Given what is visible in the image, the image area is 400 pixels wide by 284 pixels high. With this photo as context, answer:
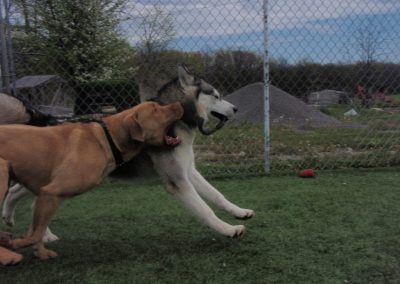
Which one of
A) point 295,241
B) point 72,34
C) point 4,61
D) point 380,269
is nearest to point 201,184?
point 295,241

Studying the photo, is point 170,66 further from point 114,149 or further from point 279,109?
point 279,109

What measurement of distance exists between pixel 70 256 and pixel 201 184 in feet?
3.49

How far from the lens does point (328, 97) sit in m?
8.90

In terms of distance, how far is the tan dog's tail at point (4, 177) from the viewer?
2423 millimetres

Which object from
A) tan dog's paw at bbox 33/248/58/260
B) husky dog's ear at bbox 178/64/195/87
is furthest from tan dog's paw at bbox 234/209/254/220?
tan dog's paw at bbox 33/248/58/260

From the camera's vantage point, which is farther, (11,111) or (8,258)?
(11,111)

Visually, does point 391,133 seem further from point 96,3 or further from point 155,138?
point 96,3

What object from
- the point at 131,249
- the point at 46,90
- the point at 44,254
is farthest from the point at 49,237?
the point at 46,90

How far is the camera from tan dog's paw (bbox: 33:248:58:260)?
2.72 metres

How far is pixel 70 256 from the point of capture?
111 inches

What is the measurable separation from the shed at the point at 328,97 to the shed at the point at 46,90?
428cm

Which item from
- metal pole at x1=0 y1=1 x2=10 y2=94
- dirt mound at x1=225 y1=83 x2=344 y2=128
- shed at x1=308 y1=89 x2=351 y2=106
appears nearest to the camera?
metal pole at x1=0 y1=1 x2=10 y2=94

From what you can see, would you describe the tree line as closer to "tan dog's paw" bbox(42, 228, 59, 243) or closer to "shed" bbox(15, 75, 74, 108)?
"shed" bbox(15, 75, 74, 108)

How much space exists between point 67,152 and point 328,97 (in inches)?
280
